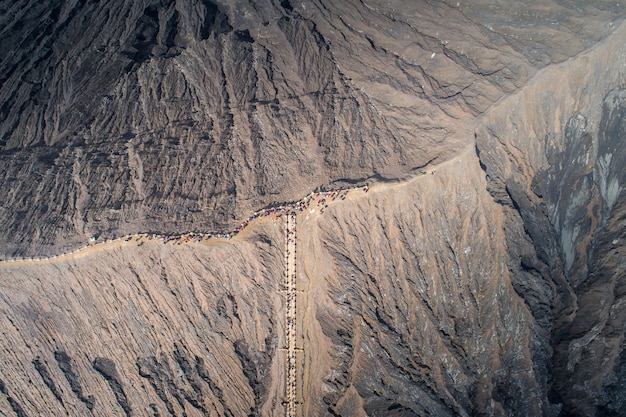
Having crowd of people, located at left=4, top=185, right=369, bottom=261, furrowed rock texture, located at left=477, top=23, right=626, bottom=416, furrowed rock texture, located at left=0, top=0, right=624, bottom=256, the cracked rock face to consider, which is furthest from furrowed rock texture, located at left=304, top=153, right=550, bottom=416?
furrowed rock texture, located at left=0, top=0, right=624, bottom=256

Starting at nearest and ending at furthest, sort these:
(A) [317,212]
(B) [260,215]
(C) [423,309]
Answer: (B) [260,215] < (A) [317,212] < (C) [423,309]

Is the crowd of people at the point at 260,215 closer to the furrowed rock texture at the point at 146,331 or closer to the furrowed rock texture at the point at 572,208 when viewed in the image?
the furrowed rock texture at the point at 146,331

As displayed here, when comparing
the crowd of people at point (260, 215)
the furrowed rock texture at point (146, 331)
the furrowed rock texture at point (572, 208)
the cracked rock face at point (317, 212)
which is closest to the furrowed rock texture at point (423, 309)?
the cracked rock face at point (317, 212)

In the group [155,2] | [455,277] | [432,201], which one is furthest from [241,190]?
[155,2]

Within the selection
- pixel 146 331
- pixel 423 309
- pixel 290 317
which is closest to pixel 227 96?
pixel 290 317

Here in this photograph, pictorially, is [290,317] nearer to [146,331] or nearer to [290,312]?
[290,312]

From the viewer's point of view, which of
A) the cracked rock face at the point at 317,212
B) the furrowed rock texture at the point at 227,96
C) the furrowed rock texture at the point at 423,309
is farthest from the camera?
the furrowed rock texture at the point at 423,309

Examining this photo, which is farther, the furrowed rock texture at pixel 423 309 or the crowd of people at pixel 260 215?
the furrowed rock texture at pixel 423 309

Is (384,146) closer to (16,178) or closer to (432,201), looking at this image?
(432,201)
